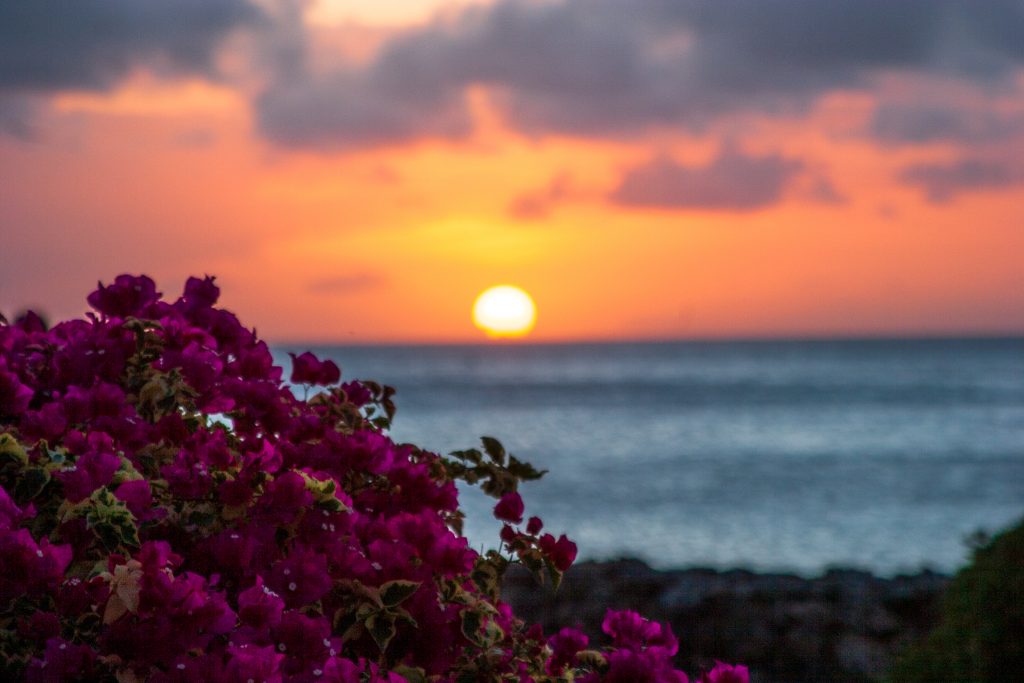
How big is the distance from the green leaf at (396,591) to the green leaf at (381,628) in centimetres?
4

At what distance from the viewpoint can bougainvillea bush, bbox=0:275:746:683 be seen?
7.45 ft

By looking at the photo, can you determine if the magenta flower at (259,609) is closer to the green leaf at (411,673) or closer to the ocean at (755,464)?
the green leaf at (411,673)

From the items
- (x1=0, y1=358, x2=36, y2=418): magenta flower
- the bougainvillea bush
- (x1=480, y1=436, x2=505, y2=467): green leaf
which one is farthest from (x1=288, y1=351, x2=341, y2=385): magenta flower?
(x1=0, y1=358, x2=36, y2=418): magenta flower

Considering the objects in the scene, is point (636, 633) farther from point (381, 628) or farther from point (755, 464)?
point (755, 464)

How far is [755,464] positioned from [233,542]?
111 ft

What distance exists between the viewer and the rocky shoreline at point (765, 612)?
7.98m

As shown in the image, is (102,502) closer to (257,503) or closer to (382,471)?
(257,503)

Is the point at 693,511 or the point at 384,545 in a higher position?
the point at 384,545

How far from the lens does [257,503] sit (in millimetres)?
2668

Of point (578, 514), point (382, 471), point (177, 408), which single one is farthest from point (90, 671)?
point (578, 514)

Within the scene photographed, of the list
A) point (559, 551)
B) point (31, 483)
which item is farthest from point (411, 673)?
point (31, 483)

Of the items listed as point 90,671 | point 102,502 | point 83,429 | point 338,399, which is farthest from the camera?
point 338,399

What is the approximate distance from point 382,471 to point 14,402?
4.12 feet

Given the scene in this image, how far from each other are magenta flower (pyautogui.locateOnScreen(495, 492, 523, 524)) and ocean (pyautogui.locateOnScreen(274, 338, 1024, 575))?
3.72 metres
